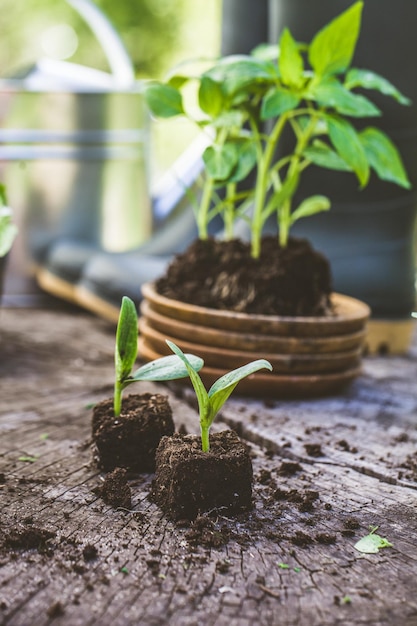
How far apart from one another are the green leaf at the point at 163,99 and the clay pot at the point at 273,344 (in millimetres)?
348

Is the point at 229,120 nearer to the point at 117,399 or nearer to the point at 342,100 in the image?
the point at 342,100

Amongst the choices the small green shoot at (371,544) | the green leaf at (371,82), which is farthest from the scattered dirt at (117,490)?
the green leaf at (371,82)

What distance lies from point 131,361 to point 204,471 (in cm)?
19

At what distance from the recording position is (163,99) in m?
1.29

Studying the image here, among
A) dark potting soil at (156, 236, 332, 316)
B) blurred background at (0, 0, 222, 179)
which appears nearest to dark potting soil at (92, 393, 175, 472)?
dark potting soil at (156, 236, 332, 316)

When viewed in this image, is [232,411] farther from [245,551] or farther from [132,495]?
[245,551]

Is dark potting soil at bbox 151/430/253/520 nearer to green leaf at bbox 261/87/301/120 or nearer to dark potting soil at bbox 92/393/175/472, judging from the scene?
dark potting soil at bbox 92/393/175/472

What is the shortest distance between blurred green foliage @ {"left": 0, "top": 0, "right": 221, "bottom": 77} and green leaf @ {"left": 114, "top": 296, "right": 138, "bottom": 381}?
24.9 ft

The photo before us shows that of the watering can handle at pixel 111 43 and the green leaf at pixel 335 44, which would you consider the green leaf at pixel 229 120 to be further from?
the watering can handle at pixel 111 43

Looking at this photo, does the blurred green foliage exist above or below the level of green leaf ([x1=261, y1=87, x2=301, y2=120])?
above

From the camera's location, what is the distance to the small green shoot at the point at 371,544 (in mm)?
731

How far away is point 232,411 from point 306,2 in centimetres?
101

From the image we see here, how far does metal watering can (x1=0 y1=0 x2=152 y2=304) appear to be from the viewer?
229 cm

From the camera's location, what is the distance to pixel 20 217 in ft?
7.67
